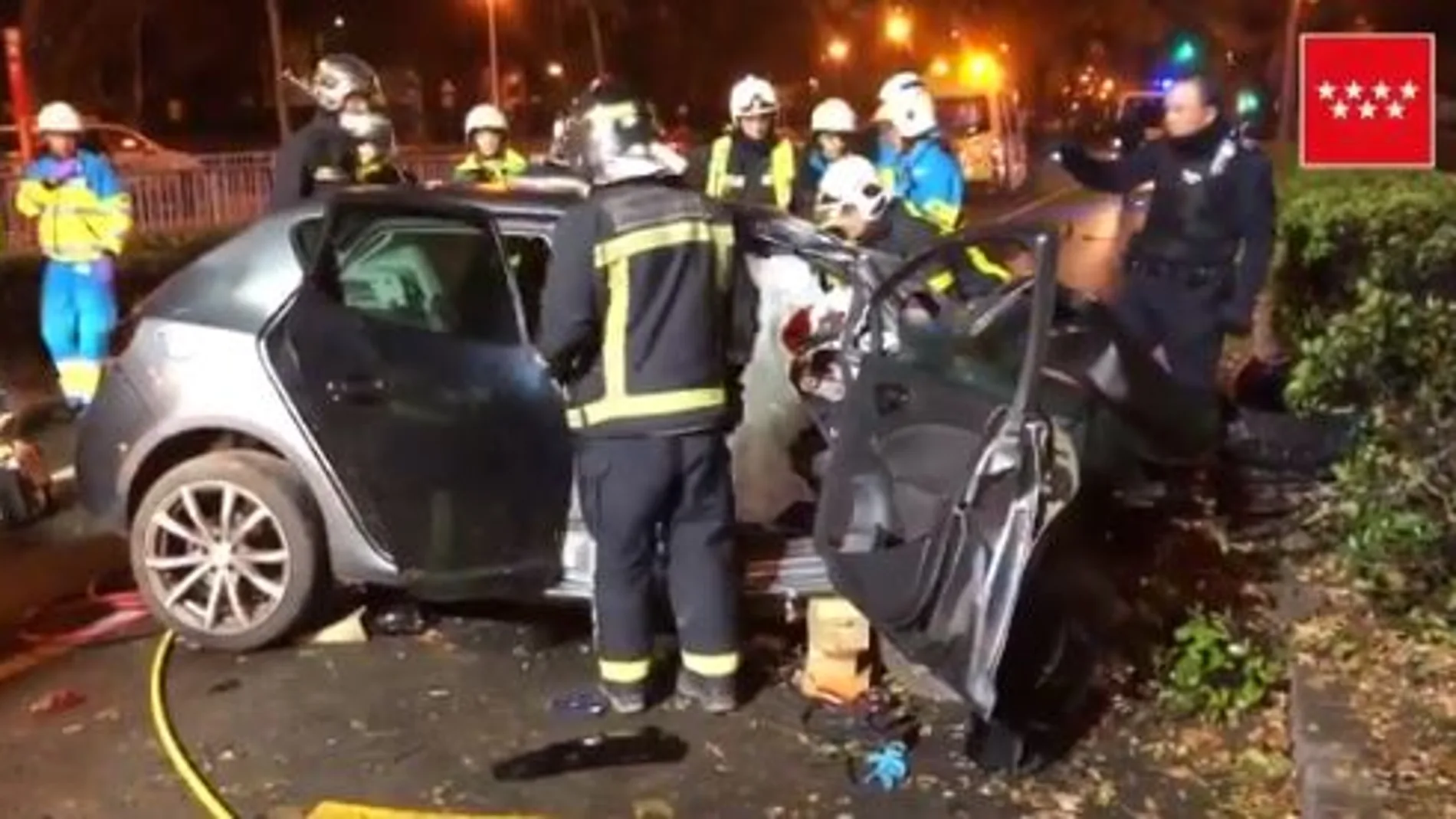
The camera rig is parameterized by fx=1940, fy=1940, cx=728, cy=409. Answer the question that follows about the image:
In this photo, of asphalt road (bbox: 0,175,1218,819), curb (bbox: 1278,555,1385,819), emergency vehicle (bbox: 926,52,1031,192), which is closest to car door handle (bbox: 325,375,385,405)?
asphalt road (bbox: 0,175,1218,819)

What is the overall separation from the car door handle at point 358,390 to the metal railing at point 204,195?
29.7 feet

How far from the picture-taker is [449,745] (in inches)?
211

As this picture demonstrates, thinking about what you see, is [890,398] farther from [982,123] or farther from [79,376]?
[982,123]

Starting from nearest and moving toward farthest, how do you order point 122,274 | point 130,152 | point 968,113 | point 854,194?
point 854,194 < point 122,274 < point 130,152 < point 968,113

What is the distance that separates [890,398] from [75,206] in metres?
6.23

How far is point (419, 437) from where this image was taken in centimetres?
581

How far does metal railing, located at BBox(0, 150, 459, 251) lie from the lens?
15.7m

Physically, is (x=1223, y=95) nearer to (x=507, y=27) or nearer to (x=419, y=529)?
(x=419, y=529)

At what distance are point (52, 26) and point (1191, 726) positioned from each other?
74.3 ft

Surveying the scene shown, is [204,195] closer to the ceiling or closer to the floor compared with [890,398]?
closer to the ceiling

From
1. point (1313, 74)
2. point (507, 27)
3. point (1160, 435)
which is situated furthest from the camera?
point (507, 27)

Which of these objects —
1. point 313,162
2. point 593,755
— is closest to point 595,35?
point 313,162

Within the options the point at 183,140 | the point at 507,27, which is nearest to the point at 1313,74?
the point at 183,140

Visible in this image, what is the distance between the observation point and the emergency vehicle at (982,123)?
30.1 metres
